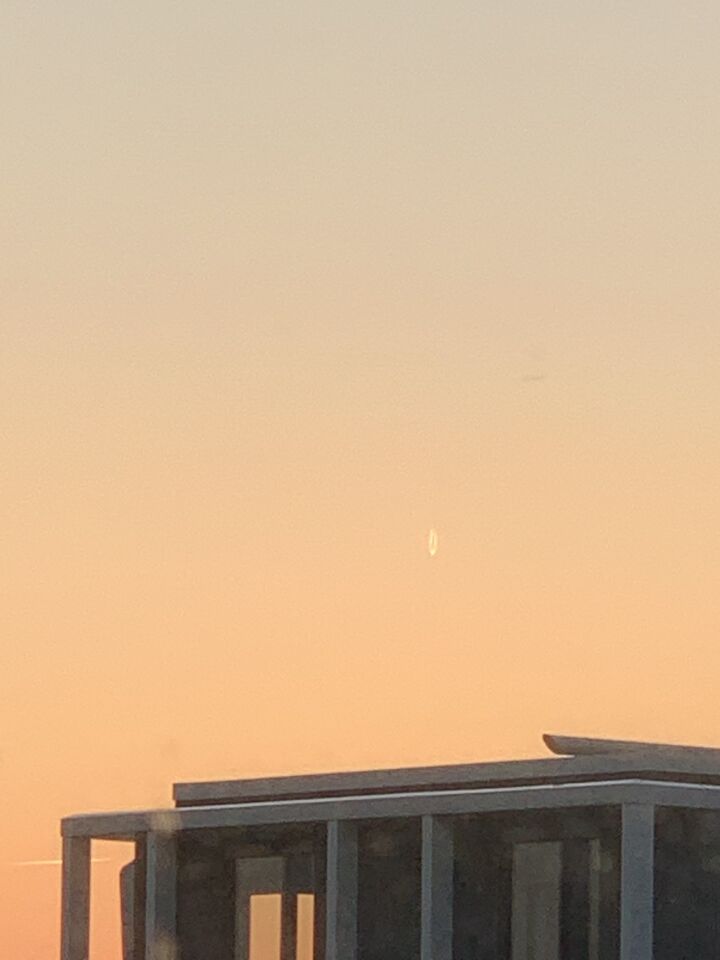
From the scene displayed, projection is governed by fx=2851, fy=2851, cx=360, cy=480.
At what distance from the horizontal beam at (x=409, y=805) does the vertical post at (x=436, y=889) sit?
0.23m

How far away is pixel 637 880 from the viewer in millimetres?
26406

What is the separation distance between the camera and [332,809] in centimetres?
2936

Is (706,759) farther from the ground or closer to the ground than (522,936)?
farther from the ground

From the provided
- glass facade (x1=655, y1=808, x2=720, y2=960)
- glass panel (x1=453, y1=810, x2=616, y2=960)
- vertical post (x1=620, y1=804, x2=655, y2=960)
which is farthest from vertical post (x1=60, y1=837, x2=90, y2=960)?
vertical post (x1=620, y1=804, x2=655, y2=960)

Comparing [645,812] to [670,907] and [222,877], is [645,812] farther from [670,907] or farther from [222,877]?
[222,877]

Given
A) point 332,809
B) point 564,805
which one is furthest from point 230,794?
point 564,805

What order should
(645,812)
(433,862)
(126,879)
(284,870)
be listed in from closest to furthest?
(645,812)
(433,862)
(284,870)
(126,879)

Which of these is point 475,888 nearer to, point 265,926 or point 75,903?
point 265,926

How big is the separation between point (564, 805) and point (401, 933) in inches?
123

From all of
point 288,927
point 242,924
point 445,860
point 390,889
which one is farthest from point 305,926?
point 445,860

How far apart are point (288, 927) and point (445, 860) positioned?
12.1ft

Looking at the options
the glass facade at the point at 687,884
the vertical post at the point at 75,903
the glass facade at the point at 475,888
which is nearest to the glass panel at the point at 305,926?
the glass facade at the point at 475,888

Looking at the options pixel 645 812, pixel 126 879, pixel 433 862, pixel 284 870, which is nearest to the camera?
pixel 645 812

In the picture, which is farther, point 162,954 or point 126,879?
point 126,879
